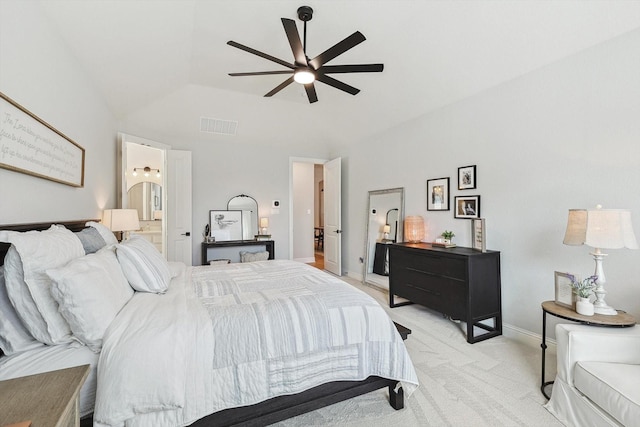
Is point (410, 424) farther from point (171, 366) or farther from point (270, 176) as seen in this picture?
point (270, 176)

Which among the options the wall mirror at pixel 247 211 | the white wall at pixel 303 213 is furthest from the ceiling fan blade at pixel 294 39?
the white wall at pixel 303 213

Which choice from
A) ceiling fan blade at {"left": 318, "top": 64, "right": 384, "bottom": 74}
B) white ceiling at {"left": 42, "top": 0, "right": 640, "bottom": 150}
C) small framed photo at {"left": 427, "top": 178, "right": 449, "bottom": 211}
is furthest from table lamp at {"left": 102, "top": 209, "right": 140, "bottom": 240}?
small framed photo at {"left": 427, "top": 178, "right": 449, "bottom": 211}

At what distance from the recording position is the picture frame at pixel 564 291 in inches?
79.3

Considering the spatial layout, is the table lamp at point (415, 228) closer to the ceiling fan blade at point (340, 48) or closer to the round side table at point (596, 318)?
the round side table at point (596, 318)

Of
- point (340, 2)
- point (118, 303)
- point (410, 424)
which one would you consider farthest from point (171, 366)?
point (340, 2)

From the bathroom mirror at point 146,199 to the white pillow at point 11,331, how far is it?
491 centimetres

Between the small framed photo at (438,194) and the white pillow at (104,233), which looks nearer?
the white pillow at (104,233)

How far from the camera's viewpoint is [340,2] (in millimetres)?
2557

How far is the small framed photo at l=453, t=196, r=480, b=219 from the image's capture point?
10.5 feet

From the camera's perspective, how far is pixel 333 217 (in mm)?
5785

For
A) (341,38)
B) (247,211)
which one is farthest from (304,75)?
(247,211)

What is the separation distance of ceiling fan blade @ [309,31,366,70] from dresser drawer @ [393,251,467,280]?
217cm

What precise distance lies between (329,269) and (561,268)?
157 inches

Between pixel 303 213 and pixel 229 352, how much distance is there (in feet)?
18.4
